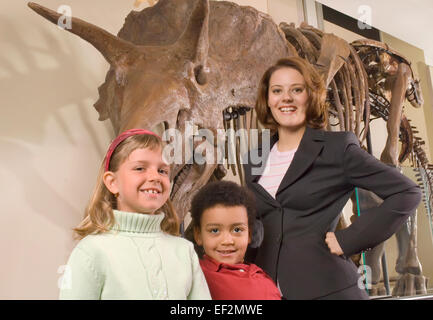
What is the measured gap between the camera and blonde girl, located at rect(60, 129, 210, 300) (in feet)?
3.22

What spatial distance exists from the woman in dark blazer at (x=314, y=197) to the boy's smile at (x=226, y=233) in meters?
0.10

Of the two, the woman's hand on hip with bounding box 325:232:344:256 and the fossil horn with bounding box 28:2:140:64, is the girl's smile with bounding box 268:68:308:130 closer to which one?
the woman's hand on hip with bounding box 325:232:344:256

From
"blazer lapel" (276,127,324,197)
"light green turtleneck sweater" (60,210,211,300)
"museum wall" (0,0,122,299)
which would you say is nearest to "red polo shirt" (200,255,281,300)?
"light green turtleneck sweater" (60,210,211,300)

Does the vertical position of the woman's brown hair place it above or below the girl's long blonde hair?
above

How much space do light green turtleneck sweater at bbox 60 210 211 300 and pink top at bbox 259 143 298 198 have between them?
0.39 m

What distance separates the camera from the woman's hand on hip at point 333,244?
1.26 m

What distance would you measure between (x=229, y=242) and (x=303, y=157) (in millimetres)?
339

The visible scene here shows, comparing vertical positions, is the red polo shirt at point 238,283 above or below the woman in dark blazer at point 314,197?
below

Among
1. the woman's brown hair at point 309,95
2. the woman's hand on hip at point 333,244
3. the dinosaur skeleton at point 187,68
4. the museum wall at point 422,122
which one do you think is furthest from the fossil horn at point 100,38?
the museum wall at point 422,122

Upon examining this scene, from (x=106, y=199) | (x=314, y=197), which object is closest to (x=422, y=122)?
(x=314, y=197)

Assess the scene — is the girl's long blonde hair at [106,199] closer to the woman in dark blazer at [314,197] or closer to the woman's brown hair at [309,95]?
the woman in dark blazer at [314,197]
